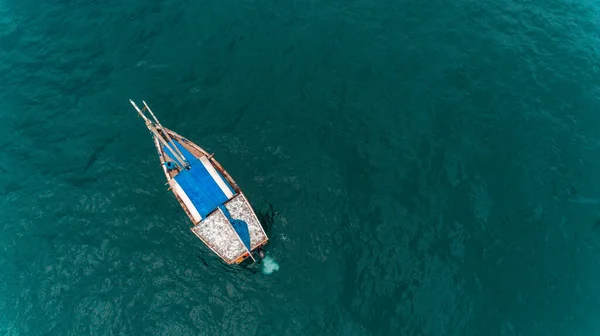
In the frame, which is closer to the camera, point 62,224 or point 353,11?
point 62,224

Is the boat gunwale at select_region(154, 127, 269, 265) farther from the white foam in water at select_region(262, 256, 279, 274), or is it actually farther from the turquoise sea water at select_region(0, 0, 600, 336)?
the turquoise sea water at select_region(0, 0, 600, 336)

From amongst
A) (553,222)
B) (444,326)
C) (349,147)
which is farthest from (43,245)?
(553,222)

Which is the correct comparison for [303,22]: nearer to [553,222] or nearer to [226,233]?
[226,233]

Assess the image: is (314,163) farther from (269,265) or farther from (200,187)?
(200,187)

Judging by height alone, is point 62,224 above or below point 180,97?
below

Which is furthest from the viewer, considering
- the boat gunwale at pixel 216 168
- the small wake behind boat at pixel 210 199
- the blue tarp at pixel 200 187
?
the blue tarp at pixel 200 187

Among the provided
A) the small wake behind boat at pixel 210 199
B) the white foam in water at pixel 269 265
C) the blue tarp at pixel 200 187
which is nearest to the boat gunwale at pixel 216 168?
the small wake behind boat at pixel 210 199

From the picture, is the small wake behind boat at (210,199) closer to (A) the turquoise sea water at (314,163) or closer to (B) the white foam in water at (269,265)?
(B) the white foam in water at (269,265)
